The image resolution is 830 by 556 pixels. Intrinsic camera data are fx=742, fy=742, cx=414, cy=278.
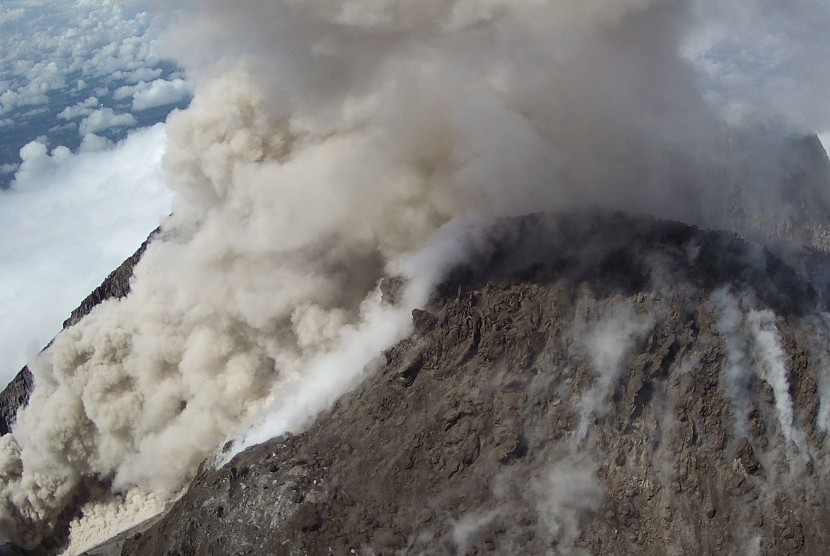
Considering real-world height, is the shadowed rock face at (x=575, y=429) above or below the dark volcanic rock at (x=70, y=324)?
above

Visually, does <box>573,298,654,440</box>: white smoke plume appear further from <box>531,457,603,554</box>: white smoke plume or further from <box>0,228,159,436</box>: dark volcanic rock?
<box>0,228,159,436</box>: dark volcanic rock

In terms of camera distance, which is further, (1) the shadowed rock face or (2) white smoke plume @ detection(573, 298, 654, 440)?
(2) white smoke plume @ detection(573, 298, 654, 440)

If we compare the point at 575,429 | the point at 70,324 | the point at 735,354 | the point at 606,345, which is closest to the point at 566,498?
the point at 575,429

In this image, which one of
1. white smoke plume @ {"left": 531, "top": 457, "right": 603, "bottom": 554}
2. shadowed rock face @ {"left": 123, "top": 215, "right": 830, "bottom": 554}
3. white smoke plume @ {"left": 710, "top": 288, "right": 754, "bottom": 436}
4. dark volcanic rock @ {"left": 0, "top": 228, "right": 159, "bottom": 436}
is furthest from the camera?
dark volcanic rock @ {"left": 0, "top": 228, "right": 159, "bottom": 436}

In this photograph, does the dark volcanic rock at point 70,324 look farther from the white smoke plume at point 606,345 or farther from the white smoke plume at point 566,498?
the white smoke plume at point 566,498

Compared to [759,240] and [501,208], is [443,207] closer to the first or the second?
[501,208]

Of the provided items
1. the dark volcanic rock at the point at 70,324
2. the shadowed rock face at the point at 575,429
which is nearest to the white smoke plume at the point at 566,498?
the shadowed rock face at the point at 575,429

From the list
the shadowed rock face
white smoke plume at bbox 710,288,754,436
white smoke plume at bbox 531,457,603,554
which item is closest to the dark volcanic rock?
the shadowed rock face

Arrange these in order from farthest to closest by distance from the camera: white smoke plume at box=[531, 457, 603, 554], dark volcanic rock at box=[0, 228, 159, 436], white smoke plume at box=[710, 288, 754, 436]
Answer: dark volcanic rock at box=[0, 228, 159, 436] < white smoke plume at box=[710, 288, 754, 436] < white smoke plume at box=[531, 457, 603, 554]
